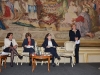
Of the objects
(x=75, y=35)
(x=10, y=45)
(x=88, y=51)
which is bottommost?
(x=88, y=51)

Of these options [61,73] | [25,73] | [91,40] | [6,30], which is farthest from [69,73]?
[6,30]

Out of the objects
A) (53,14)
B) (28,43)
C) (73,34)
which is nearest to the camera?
(28,43)

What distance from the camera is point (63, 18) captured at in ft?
30.7

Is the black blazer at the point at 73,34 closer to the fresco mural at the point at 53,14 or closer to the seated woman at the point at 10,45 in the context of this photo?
the fresco mural at the point at 53,14

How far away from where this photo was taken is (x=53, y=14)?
9320mm

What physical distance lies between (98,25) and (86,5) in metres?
1.15

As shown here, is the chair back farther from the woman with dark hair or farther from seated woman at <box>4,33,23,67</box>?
seated woman at <box>4,33,23,67</box>

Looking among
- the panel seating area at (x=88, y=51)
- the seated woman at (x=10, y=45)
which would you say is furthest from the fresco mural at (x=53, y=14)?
the seated woman at (x=10, y=45)

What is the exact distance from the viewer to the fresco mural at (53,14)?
9133 mm

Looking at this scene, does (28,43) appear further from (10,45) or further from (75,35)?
(75,35)

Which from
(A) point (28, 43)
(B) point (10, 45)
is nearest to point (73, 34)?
(A) point (28, 43)

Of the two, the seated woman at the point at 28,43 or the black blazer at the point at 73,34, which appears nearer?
the seated woman at the point at 28,43

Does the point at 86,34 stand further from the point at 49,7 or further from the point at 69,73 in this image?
the point at 69,73

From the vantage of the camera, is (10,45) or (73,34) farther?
(73,34)
